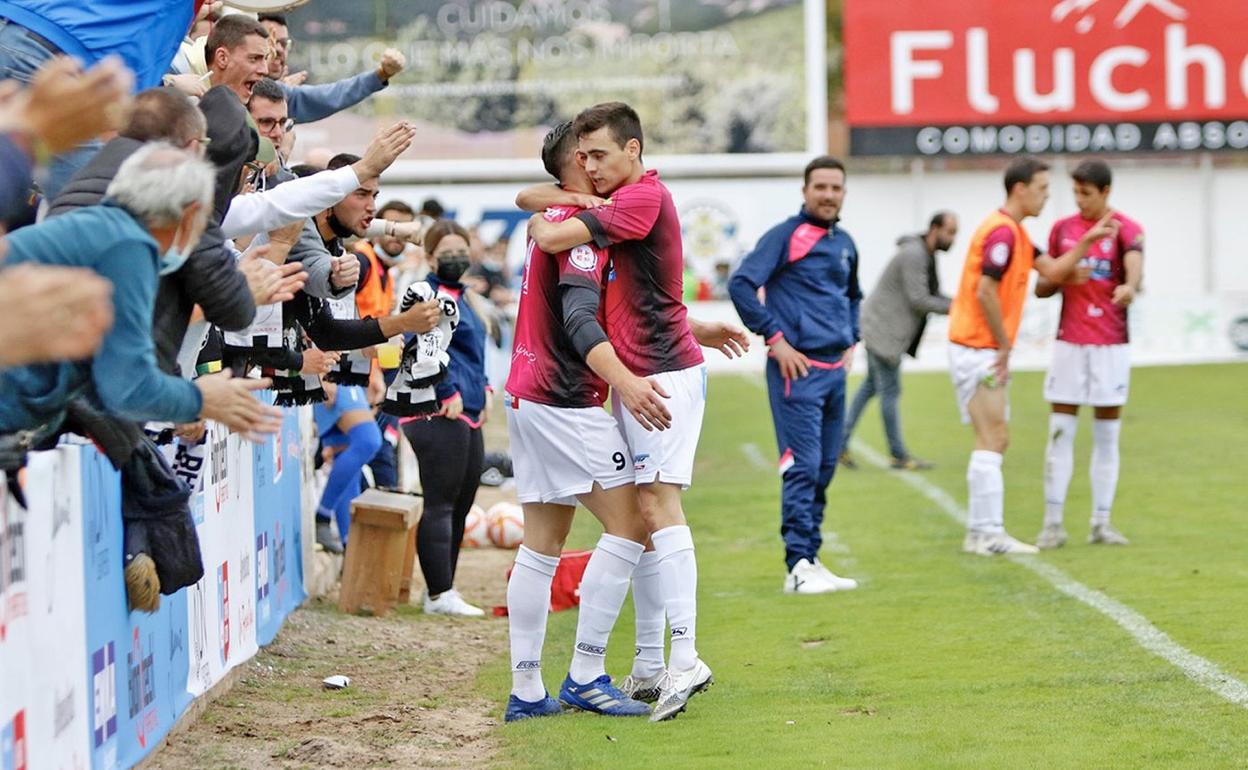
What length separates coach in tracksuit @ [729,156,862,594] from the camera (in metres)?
10.1

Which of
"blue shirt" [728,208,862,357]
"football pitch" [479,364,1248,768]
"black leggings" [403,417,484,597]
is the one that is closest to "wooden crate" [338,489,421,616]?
"black leggings" [403,417,484,597]

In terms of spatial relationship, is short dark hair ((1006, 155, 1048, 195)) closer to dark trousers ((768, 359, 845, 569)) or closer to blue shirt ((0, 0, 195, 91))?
dark trousers ((768, 359, 845, 569))

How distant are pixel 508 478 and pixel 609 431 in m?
9.10

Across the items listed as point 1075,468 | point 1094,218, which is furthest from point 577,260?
point 1075,468

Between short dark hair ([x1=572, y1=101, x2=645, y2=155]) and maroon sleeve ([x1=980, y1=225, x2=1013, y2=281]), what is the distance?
15.5 ft

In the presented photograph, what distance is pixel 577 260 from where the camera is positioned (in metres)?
6.80

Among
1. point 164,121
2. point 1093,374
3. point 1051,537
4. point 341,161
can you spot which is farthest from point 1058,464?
point 164,121

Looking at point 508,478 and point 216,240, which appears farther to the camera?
point 508,478

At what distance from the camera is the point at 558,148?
718 cm

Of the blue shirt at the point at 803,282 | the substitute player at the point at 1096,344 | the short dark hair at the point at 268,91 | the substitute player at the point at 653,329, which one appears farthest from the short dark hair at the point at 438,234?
the substitute player at the point at 1096,344

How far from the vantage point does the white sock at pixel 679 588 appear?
6.81m

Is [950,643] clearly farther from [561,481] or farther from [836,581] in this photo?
[561,481]

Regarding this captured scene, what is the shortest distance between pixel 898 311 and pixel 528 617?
465 inches

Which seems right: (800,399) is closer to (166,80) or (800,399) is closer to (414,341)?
(414,341)
